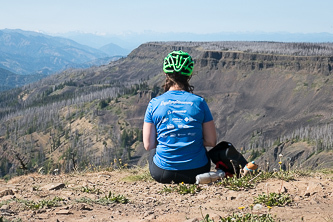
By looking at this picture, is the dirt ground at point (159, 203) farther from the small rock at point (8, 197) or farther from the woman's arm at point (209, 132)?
the woman's arm at point (209, 132)

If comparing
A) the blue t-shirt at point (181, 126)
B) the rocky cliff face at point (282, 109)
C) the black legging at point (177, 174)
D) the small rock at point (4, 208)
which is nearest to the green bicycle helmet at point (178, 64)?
the blue t-shirt at point (181, 126)

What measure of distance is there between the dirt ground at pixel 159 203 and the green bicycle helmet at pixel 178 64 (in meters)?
3.30

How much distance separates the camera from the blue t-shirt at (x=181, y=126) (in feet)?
32.0

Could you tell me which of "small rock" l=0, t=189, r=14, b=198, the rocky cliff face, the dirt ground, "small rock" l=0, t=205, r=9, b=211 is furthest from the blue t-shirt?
the rocky cliff face

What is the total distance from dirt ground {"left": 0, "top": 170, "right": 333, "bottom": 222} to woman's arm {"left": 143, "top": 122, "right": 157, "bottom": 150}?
4.22 ft

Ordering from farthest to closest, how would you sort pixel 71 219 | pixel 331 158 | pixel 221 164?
pixel 331 158, pixel 221 164, pixel 71 219

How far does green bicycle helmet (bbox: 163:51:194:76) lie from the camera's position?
9891mm

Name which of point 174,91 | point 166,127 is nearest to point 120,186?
point 166,127

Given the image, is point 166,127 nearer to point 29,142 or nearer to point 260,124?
point 260,124

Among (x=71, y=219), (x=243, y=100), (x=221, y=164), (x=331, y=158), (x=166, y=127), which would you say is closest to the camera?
(x=71, y=219)

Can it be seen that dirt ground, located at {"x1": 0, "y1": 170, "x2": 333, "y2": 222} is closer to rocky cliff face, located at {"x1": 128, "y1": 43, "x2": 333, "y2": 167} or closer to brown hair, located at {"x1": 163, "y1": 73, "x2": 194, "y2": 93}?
brown hair, located at {"x1": 163, "y1": 73, "x2": 194, "y2": 93}

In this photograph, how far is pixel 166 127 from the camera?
9.91 meters

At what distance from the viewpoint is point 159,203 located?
29.3ft

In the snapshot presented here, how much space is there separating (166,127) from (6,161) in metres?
168
